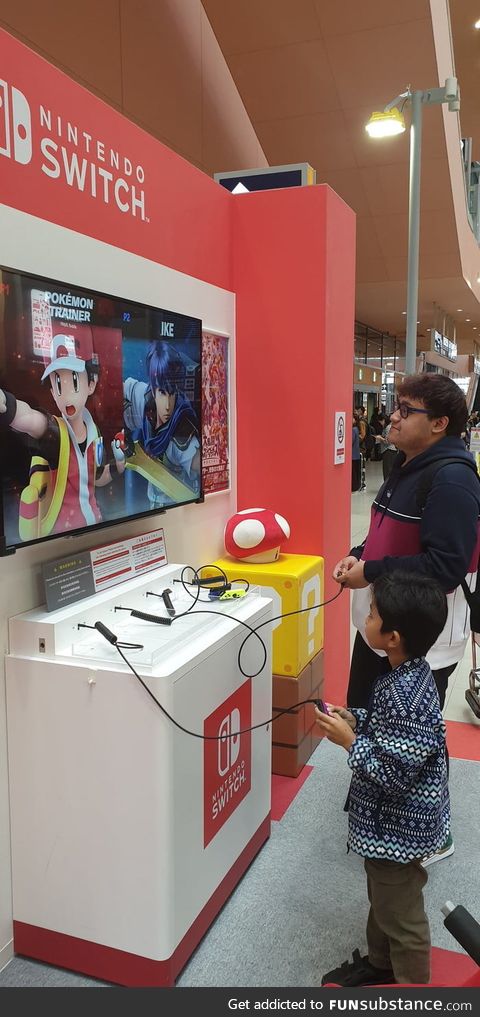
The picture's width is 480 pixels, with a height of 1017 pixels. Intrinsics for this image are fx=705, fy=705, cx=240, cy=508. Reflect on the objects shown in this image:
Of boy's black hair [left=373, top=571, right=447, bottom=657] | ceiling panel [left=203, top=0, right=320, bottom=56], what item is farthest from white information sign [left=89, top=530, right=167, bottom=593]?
ceiling panel [left=203, top=0, right=320, bottom=56]

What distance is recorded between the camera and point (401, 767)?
1660mm

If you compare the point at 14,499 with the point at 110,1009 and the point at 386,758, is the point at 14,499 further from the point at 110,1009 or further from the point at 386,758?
the point at 110,1009

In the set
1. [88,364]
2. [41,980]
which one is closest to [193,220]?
[88,364]

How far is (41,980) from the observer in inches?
76.7

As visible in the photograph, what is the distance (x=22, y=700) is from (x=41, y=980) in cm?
78

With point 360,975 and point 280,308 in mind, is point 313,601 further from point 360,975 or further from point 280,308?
point 360,975

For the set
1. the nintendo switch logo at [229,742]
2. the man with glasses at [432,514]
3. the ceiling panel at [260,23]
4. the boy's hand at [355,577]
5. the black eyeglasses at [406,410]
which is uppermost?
the ceiling panel at [260,23]

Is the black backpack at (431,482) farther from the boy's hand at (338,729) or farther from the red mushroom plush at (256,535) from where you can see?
the red mushroom plush at (256,535)

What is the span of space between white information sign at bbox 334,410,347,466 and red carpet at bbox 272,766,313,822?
148 centimetres

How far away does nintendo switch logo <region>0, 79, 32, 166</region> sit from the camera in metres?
1.85

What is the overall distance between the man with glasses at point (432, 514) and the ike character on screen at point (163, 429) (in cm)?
71

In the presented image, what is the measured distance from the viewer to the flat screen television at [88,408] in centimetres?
181

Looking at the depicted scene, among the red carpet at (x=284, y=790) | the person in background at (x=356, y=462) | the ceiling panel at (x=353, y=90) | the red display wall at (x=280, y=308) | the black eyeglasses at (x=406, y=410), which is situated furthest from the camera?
the person in background at (x=356, y=462)

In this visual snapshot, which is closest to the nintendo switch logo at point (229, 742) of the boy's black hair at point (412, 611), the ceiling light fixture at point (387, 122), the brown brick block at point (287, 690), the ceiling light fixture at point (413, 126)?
the boy's black hair at point (412, 611)
